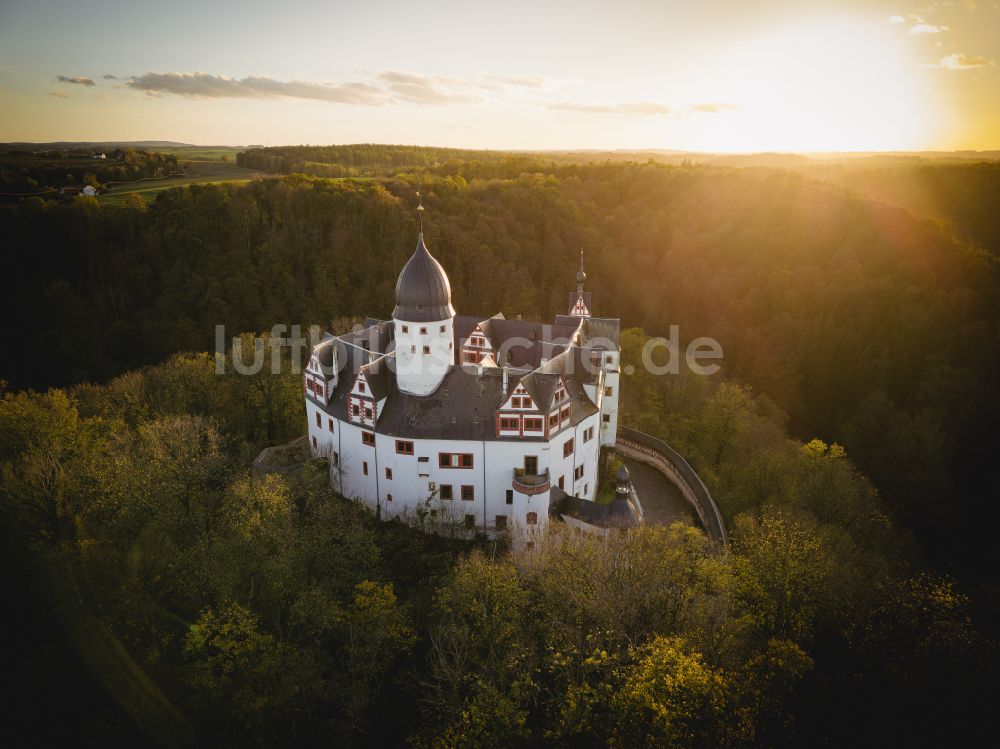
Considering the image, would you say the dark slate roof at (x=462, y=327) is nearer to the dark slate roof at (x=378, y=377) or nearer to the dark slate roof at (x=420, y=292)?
the dark slate roof at (x=378, y=377)

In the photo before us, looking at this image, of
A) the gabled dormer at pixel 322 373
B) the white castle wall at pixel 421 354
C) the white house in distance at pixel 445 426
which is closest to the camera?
the white house in distance at pixel 445 426

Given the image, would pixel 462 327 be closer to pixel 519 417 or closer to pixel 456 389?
pixel 456 389

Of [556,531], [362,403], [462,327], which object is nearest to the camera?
[556,531]

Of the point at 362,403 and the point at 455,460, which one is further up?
the point at 362,403

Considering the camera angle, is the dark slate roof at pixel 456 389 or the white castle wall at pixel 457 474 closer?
the white castle wall at pixel 457 474

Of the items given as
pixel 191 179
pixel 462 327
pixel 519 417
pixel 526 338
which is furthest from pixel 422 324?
pixel 191 179

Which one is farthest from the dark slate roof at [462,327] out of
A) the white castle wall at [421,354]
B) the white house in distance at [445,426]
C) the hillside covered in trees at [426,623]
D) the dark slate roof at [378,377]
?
the hillside covered in trees at [426,623]

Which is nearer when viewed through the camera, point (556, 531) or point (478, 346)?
point (556, 531)
